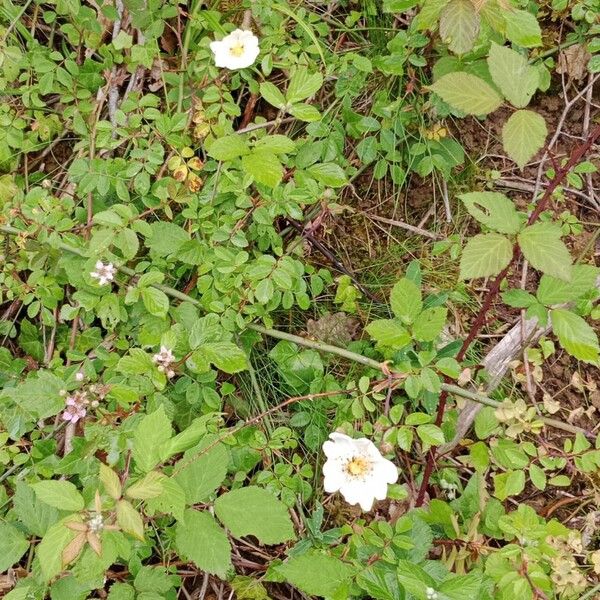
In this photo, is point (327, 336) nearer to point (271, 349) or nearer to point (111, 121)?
point (271, 349)

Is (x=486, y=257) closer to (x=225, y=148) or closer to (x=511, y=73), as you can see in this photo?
(x=511, y=73)

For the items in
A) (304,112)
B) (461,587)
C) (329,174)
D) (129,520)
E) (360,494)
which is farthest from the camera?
(329,174)

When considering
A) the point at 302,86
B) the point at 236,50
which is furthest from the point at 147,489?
the point at 236,50

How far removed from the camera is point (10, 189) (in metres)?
2.08

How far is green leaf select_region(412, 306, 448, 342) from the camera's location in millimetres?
1691

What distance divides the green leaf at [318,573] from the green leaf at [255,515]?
0.46ft

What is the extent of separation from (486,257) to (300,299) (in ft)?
2.04

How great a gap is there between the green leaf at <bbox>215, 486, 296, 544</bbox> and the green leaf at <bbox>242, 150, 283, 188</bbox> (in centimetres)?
77

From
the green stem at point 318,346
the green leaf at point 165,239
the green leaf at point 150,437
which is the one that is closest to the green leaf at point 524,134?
the green stem at point 318,346

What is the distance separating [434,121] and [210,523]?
1.50 meters

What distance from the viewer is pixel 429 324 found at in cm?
170

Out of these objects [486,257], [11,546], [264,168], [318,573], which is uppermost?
[264,168]

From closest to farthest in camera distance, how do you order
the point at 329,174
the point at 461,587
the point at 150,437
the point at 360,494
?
the point at 150,437
the point at 461,587
the point at 360,494
the point at 329,174

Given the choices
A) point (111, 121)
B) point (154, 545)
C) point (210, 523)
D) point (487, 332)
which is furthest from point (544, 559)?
point (111, 121)
